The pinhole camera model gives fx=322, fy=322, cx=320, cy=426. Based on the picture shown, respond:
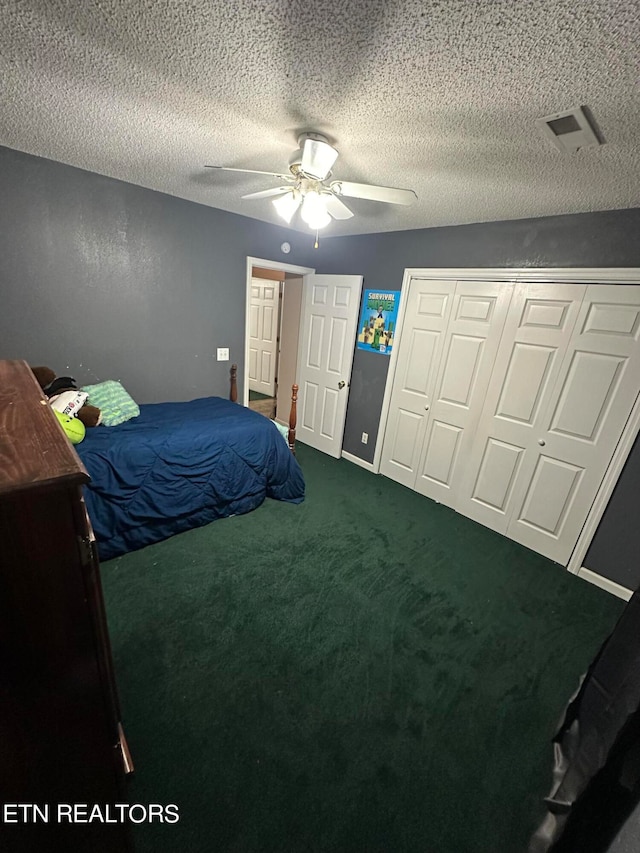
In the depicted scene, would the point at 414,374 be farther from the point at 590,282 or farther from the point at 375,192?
the point at 375,192

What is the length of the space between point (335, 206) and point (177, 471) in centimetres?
194

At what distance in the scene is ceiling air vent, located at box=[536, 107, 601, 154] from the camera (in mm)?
1206

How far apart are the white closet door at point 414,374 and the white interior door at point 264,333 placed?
2.70 meters

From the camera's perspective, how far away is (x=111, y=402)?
2.45 m

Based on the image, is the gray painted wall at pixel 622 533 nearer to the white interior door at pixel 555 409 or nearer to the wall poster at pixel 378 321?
the white interior door at pixel 555 409

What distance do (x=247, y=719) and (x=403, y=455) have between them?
2.47 meters

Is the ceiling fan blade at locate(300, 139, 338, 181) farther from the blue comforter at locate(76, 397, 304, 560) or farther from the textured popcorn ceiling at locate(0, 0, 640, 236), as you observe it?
the blue comforter at locate(76, 397, 304, 560)

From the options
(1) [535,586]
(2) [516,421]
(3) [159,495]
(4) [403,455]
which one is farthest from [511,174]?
(3) [159,495]

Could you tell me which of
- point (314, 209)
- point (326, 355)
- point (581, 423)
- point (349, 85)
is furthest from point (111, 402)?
point (581, 423)

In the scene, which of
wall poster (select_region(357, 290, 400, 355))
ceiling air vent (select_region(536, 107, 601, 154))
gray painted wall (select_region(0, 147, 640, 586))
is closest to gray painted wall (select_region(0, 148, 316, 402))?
gray painted wall (select_region(0, 147, 640, 586))

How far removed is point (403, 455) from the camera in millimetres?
3316

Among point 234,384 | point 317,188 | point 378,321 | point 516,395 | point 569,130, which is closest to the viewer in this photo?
point 569,130

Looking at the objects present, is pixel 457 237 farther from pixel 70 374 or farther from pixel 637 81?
pixel 70 374

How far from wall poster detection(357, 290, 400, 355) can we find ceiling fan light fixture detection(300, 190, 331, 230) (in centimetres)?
144
